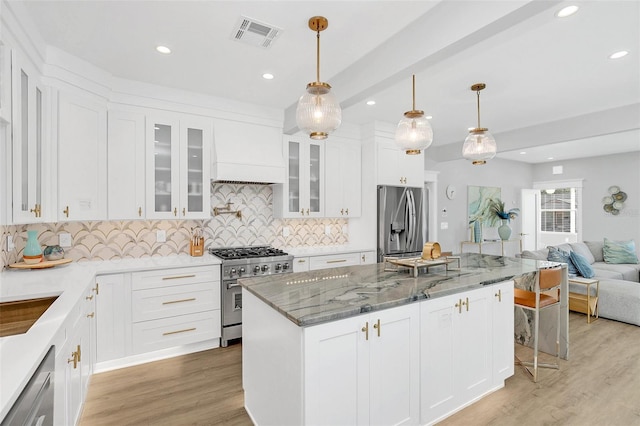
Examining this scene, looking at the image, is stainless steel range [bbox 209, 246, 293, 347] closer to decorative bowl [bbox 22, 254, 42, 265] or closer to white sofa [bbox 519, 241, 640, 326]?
decorative bowl [bbox 22, 254, 42, 265]

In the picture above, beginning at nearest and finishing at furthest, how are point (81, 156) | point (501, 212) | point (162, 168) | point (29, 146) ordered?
1. point (29, 146)
2. point (81, 156)
3. point (162, 168)
4. point (501, 212)

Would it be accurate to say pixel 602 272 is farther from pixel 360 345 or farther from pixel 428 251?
pixel 360 345

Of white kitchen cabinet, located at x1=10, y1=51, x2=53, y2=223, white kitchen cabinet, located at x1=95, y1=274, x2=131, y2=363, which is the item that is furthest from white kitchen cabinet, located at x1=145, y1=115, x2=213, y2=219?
white kitchen cabinet, located at x1=10, y1=51, x2=53, y2=223

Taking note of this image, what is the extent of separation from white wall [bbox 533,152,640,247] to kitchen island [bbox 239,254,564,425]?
5974mm

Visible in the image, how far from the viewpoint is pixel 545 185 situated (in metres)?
7.86

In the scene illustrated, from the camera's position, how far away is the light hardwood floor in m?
2.23

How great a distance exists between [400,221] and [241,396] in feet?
9.77

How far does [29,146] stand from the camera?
2227 mm

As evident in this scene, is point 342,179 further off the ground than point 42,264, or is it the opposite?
point 342,179

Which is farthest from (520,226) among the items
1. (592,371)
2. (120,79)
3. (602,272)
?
(120,79)

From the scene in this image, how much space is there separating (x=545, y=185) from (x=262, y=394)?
334 inches

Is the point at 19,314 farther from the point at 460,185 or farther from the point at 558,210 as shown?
the point at 558,210

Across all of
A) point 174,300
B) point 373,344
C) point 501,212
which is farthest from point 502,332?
point 501,212

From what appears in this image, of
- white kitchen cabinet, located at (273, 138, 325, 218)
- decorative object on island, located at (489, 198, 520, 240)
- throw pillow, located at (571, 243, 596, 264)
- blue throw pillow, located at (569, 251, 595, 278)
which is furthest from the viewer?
decorative object on island, located at (489, 198, 520, 240)
